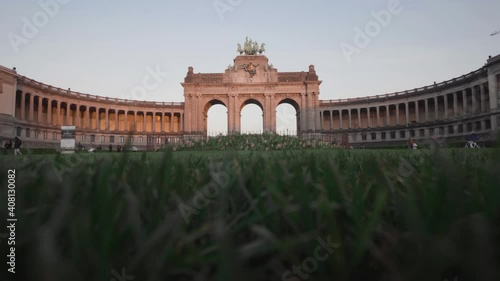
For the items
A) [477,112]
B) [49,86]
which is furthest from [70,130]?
[477,112]

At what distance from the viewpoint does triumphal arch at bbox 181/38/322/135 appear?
47500mm

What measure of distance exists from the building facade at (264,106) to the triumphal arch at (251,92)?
17 centimetres

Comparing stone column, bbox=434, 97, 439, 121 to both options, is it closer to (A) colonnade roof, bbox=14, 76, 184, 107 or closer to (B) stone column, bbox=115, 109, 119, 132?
(A) colonnade roof, bbox=14, 76, 184, 107

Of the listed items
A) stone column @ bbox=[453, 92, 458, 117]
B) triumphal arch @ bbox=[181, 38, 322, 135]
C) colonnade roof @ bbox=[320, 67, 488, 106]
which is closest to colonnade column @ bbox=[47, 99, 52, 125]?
triumphal arch @ bbox=[181, 38, 322, 135]

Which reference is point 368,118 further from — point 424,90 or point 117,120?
point 117,120

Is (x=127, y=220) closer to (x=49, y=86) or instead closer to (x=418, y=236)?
(x=418, y=236)

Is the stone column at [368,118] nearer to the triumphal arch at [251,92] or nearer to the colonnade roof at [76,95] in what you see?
the triumphal arch at [251,92]

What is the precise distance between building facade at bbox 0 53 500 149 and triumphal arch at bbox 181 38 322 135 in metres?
0.17

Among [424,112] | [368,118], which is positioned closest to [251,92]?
[368,118]

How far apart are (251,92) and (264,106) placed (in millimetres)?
3210

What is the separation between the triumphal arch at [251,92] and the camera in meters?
47.5

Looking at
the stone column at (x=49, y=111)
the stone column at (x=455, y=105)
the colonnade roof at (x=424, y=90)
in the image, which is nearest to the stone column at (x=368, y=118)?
the colonnade roof at (x=424, y=90)

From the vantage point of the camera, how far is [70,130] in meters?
20.2

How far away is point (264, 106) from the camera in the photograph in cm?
4769
